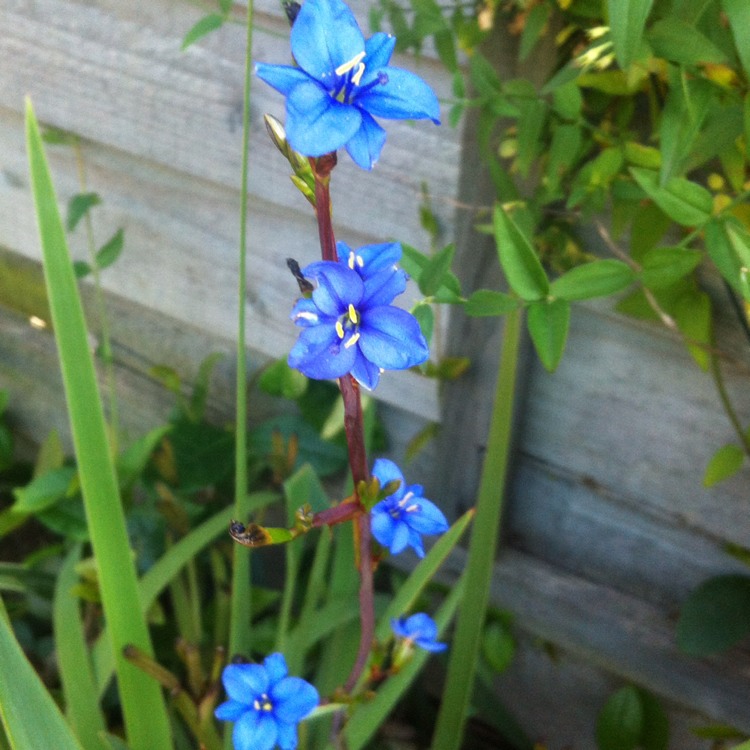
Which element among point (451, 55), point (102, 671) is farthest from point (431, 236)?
point (102, 671)

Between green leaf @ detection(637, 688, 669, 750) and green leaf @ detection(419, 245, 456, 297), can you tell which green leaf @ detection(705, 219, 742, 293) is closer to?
green leaf @ detection(419, 245, 456, 297)

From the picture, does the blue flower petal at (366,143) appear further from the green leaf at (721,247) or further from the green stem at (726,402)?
the green stem at (726,402)

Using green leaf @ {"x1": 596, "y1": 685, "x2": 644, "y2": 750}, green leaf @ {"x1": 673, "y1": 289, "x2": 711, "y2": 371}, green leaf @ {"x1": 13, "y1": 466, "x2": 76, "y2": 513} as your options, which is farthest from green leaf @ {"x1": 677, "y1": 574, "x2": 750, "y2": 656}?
green leaf @ {"x1": 13, "y1": 466, "x2": 76, "y2": 513}

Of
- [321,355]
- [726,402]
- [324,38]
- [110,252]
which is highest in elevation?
[110,252]

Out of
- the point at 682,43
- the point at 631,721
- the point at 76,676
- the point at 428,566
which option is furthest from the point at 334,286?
the point at 631,721

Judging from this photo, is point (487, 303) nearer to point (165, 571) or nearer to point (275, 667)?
point (275, 667)

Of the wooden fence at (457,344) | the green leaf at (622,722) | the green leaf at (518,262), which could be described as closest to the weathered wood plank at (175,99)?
the wooden fence at (457,344)
